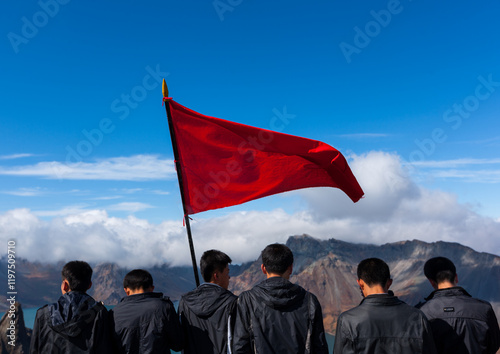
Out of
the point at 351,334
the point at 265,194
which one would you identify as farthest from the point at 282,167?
the point at 351,334

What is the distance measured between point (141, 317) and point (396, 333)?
11.6ft

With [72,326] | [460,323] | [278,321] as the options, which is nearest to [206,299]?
[278,321]

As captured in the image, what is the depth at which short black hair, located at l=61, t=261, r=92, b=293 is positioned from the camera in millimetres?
6008

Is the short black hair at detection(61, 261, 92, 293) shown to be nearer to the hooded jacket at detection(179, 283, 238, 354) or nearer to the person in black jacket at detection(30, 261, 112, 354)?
the person in black jacket at detection(30, 261, 112, 354)

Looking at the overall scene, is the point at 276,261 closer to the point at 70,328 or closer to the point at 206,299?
the point at 206,299

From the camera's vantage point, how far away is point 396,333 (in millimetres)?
5113

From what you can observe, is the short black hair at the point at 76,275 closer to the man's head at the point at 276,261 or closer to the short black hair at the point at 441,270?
the man's head at the point at 276,261

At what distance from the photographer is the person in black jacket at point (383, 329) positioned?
5102 millimetres

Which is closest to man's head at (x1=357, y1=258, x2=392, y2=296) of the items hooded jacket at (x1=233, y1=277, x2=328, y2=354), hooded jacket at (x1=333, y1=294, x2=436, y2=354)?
hooded jacket at (x1=333, y1=294, x2=436, y2=354)

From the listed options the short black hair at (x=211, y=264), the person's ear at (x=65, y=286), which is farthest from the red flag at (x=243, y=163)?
the person's ear at (x=65, y=286)

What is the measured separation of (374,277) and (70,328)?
4226 mm

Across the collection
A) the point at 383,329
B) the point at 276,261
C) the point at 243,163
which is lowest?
the point at 383,329

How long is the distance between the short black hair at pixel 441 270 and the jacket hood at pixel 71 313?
16.3 feet

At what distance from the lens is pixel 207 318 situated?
625cm
